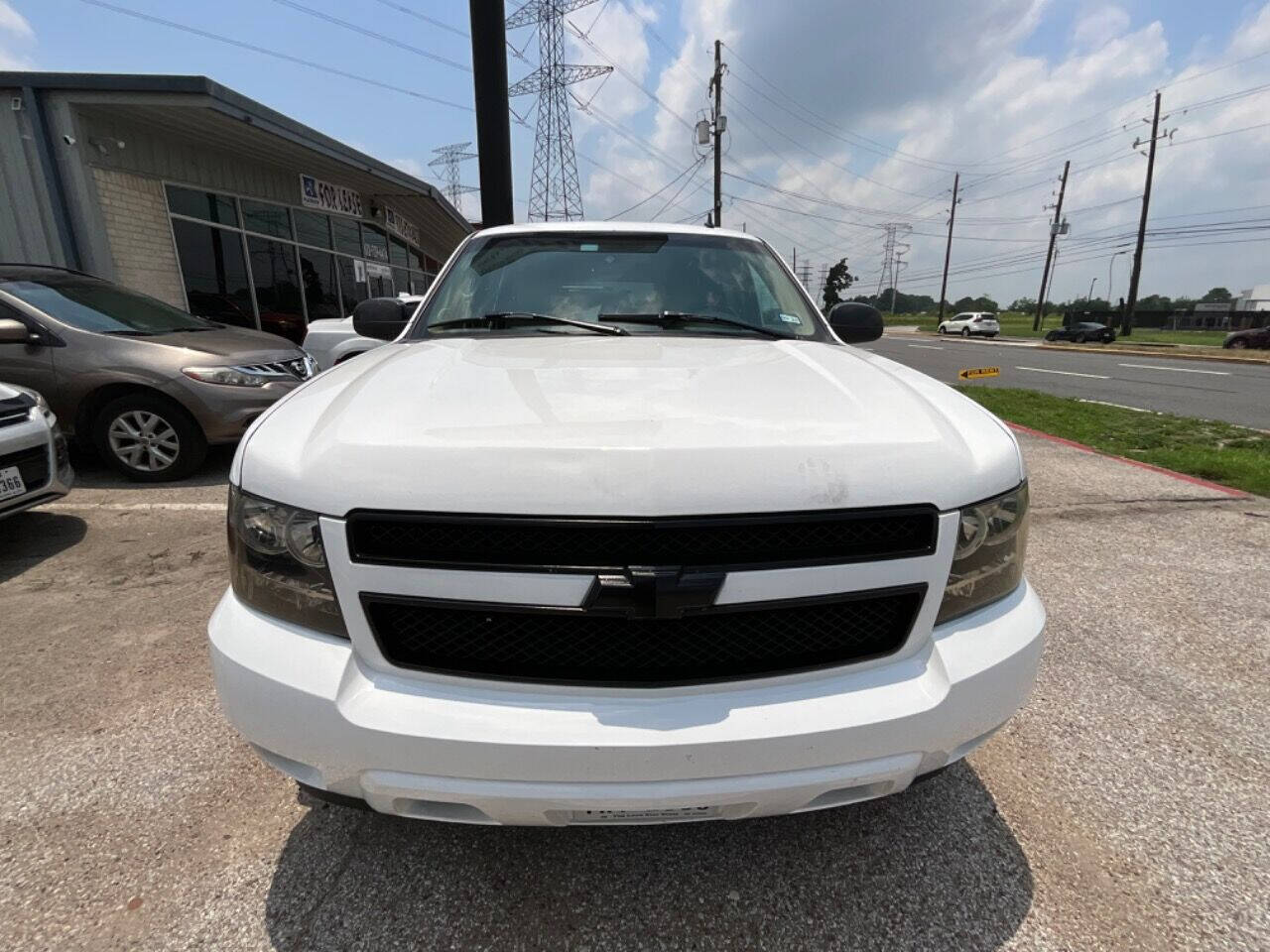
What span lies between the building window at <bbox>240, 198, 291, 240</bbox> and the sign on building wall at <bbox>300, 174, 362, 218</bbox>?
25.4 inches

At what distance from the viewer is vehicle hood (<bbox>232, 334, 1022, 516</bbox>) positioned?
1263 mm

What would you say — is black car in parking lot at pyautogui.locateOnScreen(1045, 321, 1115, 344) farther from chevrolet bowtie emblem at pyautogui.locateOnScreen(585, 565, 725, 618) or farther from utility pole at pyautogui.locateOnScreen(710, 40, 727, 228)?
chevrolet bowtie emblem at pyautogui.locateOnScreen(585, 565, 725, 618)

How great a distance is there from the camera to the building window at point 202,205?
9555 mm

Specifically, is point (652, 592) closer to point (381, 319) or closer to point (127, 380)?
point (381, 319)

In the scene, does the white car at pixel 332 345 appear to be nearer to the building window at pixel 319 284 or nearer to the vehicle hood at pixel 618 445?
the vehicle hood at pixel 618 445

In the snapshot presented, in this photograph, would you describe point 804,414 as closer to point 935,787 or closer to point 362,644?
point 362,644

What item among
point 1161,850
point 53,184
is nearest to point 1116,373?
point 1161,850

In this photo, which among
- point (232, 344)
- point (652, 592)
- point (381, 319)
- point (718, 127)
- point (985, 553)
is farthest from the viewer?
point (718, 127)

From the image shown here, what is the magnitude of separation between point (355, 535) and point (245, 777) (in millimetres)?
1275

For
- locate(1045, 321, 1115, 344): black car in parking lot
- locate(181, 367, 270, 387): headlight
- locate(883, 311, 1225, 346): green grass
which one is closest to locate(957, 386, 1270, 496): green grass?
locate(883, 311, 1225, 346): green grass

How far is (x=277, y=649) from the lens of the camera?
1.35 m

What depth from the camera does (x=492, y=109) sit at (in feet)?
27.4

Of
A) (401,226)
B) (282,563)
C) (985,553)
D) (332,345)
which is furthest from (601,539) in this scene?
(401,226)

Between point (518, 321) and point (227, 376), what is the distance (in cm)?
378
